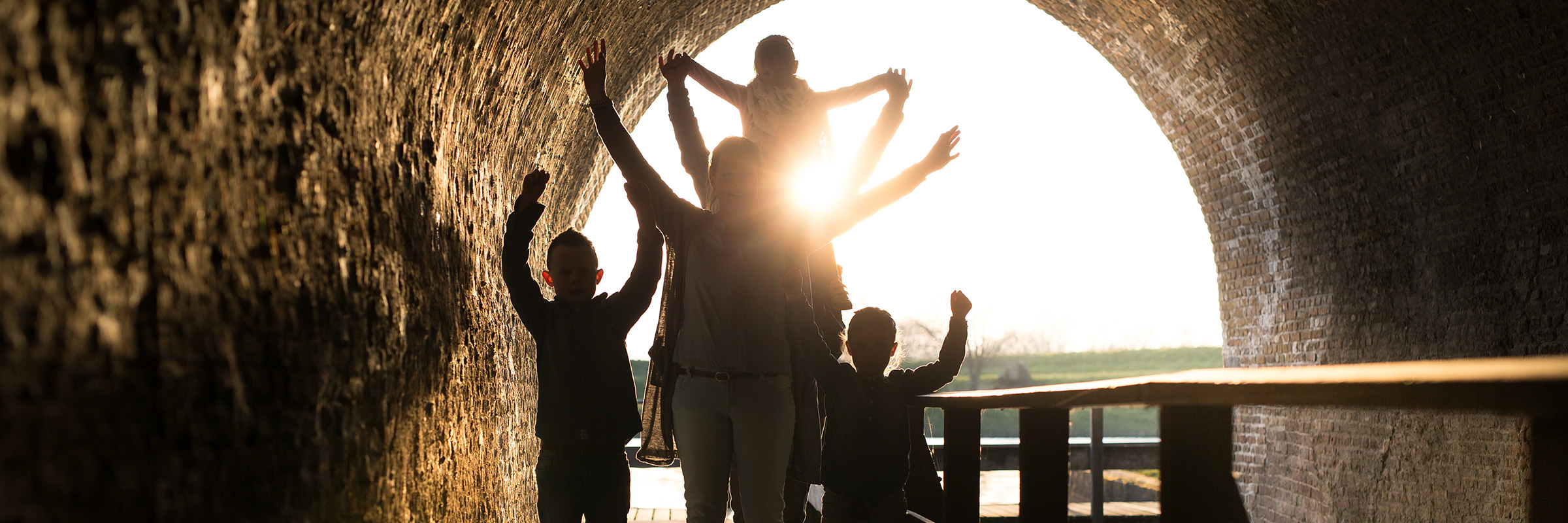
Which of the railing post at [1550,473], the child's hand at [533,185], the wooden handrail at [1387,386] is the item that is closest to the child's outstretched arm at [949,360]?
the child's hand at [533,185]

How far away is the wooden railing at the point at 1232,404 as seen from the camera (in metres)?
0.76

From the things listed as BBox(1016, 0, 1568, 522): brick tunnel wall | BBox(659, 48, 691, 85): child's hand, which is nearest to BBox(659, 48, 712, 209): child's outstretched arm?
BBox(659, 48, 691, 85): child's hand

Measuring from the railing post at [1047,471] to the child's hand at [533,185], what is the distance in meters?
1.31

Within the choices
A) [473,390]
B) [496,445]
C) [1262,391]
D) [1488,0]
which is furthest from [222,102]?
[1488,0]

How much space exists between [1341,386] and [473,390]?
2.38 metres

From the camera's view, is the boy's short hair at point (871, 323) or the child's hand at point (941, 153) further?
the boy's short hair at point (871, 323)

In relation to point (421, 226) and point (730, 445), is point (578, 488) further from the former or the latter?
point (421, 226)

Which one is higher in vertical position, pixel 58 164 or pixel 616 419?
pixel 58 164

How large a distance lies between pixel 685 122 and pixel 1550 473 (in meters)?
2.56

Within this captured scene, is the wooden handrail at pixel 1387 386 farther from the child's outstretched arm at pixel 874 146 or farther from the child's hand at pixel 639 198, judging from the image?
the child's outstretched arm at pixel 874 146

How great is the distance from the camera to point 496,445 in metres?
3.26

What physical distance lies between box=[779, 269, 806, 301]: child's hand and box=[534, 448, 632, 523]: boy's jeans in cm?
62

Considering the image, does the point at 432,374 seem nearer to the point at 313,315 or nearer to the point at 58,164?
the point at 313,315

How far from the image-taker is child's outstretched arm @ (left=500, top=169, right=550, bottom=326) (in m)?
2.45
